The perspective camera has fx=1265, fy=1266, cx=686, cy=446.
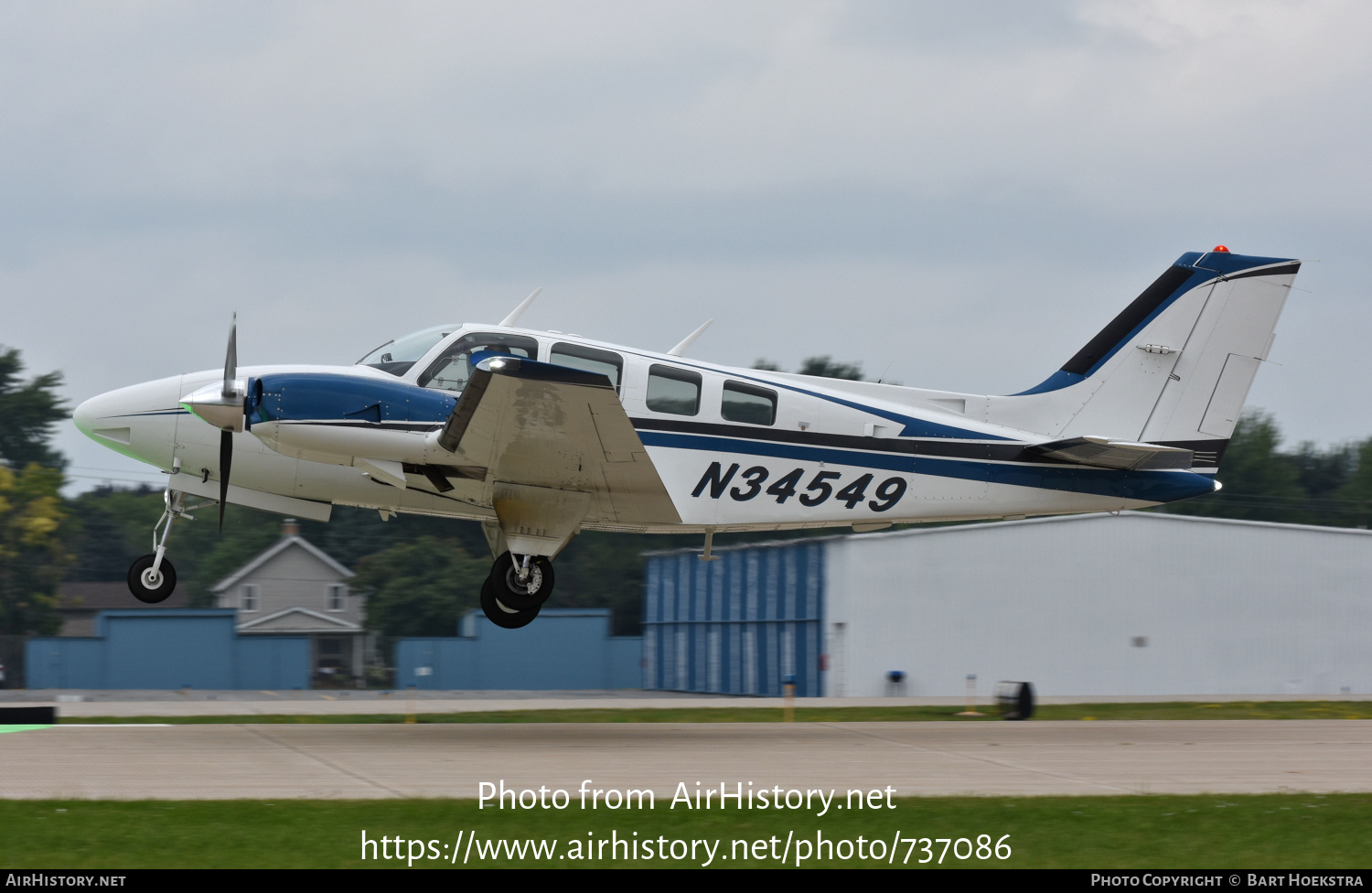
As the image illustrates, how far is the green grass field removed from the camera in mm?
8281

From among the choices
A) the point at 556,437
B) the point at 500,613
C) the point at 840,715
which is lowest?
the point at 840,715

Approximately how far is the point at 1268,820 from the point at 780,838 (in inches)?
157

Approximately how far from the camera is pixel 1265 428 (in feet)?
232

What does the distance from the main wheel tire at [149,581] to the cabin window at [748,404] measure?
637 centimetres

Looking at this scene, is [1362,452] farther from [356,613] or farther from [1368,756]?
[1368,756]

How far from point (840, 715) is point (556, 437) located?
10.4 metres

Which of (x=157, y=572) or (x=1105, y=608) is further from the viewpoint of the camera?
(x=1105, y=608)

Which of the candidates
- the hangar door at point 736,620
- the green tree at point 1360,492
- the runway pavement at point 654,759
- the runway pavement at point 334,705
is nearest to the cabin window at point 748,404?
the runway pavement at point 654,759

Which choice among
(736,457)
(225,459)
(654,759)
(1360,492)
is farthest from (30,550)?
(1360,492)

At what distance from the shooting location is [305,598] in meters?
61.4

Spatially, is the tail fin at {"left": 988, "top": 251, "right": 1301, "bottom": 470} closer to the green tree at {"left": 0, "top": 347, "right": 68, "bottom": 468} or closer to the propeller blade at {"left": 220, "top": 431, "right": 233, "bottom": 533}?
the propeller blade at {"left": 220, "top": 431, "right": 233, "bottom": 533}

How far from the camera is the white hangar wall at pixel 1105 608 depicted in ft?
108

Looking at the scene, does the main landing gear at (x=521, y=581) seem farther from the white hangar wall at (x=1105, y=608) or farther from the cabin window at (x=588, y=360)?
the white hangar wall at (x=1105, y=608)

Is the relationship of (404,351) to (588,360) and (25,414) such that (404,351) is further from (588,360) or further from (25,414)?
(25,414)
